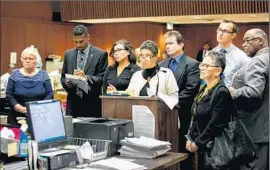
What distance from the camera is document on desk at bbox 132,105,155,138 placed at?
316cm

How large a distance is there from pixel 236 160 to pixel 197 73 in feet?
3.55

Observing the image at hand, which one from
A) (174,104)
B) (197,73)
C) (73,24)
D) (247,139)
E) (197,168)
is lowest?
(197,168)

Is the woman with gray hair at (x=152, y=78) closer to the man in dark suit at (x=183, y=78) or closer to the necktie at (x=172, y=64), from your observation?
the man in dark suit at (x=183, y=78)

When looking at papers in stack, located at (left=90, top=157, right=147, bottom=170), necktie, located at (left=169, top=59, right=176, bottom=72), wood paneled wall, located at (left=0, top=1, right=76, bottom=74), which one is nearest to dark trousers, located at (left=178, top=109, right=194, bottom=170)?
necktie, located at (left=169, top=59, right=176, bottom=72)

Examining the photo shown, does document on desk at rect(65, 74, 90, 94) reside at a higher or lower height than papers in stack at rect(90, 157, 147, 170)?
higher

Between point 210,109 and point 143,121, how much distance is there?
0.47 m

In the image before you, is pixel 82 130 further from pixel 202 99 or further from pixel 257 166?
pixel 257 166

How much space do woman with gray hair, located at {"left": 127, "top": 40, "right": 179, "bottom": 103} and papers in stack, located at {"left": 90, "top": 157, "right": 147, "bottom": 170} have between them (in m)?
0.77

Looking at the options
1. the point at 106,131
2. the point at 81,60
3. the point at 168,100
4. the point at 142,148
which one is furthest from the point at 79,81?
the point at 142,148

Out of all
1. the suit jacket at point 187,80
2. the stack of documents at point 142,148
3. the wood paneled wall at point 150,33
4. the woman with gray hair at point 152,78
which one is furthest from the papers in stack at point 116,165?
the wood paneled wall at point 150,33

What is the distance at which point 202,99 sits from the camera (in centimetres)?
313

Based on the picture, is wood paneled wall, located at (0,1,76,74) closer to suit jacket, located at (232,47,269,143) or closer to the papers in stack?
suit jacket, located at (232,47,269,143)

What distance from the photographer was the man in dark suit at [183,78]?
12.3 feet

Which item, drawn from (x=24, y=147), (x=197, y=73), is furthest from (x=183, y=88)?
(x=24, y=147)
